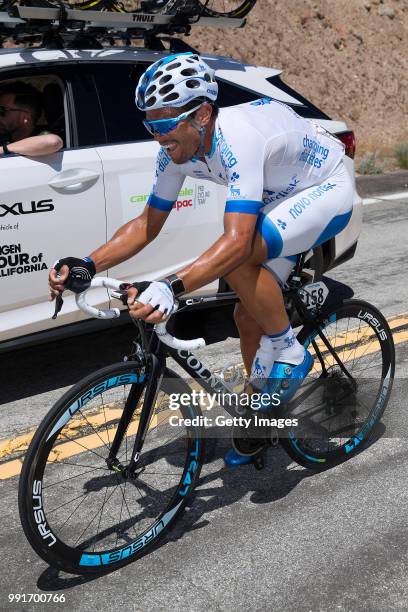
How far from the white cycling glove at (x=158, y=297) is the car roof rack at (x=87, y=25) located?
103 inches

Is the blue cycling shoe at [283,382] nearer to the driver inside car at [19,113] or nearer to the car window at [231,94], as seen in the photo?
the driver inside car at [19,113]

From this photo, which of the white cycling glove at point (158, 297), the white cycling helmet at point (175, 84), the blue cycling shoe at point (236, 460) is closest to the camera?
the white cycling glove at point (158, 297)

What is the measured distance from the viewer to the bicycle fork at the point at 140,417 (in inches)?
132

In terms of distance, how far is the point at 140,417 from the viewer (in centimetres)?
341

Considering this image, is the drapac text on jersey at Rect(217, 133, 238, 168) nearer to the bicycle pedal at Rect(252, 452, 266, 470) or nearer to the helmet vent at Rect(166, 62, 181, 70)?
the helmet vent at Rect(166, 62, 181, 70)

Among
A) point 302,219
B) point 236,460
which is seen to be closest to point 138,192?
point 302,219

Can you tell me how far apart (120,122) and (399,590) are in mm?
3207

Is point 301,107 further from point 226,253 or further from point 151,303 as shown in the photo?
point 151,303

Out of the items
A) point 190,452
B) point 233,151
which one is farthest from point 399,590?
point 233,151

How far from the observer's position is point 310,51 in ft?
57.0

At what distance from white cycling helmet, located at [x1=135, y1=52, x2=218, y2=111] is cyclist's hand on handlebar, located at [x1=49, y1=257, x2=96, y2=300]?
67cm

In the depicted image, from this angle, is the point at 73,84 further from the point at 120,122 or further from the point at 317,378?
the point at 317,378

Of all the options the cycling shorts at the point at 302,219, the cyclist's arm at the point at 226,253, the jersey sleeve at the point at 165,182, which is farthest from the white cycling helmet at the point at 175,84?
the cycling shorts at the point at 302,219

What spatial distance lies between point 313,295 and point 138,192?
1.58 m
